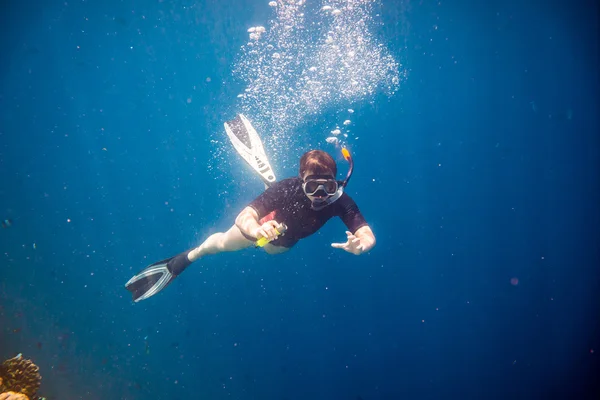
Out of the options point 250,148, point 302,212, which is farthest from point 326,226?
point 302,212

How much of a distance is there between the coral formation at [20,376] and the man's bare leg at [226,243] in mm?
3462

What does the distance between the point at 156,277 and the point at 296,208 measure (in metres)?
4.15

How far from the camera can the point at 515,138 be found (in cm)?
2431

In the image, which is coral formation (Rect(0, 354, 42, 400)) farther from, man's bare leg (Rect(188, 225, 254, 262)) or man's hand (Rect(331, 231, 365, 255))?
man's hand (Rect(331, 231, 365, 255))

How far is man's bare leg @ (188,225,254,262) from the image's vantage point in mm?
4438

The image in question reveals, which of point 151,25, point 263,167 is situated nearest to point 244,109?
point 151,25

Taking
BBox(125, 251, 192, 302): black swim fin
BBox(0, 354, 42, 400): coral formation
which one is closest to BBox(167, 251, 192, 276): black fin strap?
BBox(125, 251, 192, 302): black swim fin

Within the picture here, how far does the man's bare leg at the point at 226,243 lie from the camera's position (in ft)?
14.6

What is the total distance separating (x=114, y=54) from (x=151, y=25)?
309 centimetres

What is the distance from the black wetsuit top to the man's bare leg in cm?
102

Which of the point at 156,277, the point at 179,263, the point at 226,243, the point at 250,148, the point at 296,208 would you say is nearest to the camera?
the point at 296,208

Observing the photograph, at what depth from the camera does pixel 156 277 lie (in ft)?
19.4

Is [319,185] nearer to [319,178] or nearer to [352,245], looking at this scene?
[319,178]

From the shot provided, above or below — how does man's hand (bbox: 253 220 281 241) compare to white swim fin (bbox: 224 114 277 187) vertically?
below
